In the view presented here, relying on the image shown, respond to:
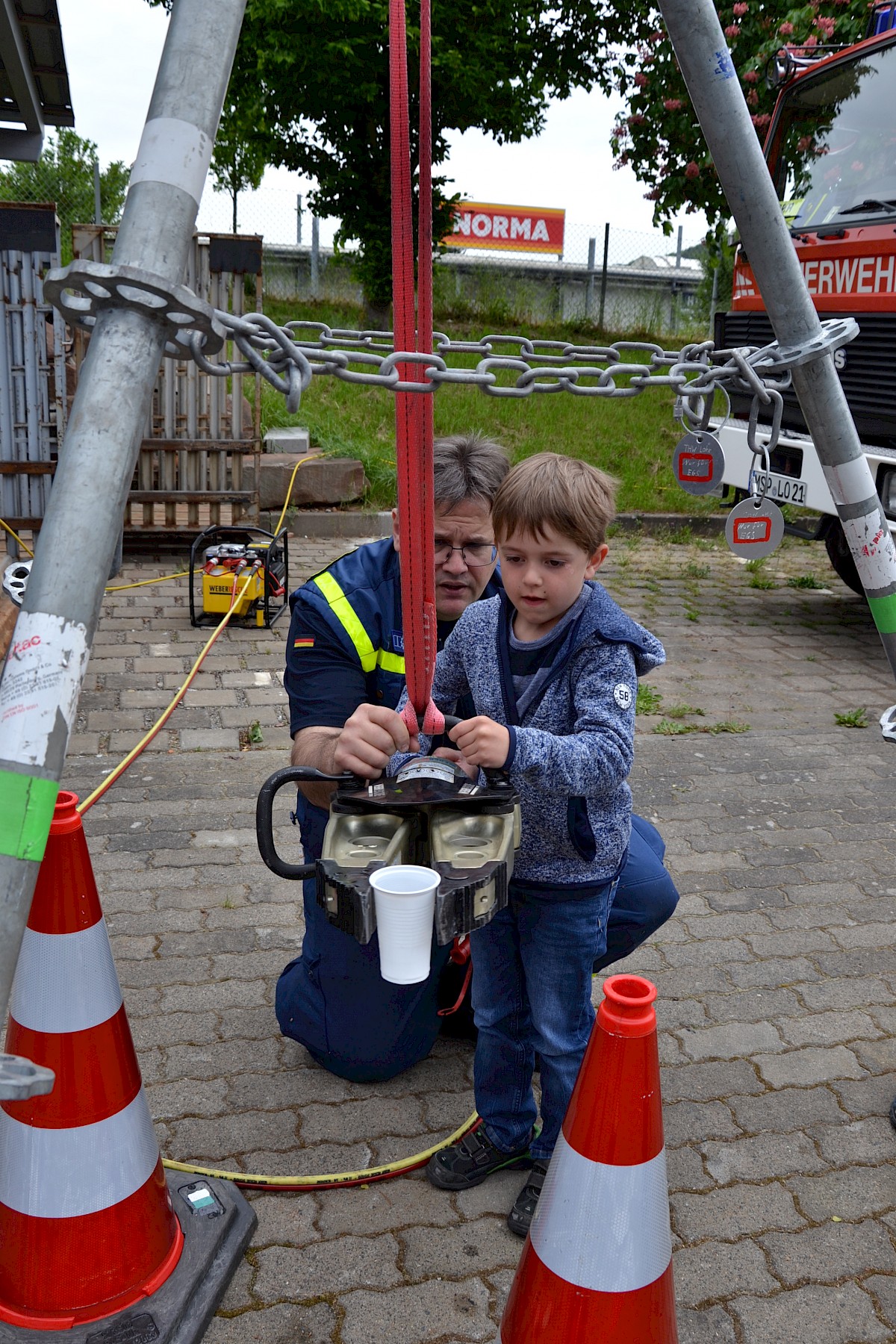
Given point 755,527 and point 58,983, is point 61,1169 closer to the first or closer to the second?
point 58,983

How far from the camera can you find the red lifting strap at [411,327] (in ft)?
3.92

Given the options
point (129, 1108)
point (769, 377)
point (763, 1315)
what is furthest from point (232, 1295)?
point (769, 377)

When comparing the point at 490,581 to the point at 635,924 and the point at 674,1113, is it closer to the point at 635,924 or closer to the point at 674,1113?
the point at 635,924

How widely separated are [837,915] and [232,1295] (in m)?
2.28

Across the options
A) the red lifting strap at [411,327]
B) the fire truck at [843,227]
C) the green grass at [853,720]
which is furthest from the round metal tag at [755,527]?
the green grass at [853,720]

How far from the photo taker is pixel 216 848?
3.80 m


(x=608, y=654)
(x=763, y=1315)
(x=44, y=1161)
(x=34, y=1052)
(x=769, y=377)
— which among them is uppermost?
(x=769, y=377)

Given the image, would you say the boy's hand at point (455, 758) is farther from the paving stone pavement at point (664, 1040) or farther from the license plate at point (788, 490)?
the license plate at point (788, 490)

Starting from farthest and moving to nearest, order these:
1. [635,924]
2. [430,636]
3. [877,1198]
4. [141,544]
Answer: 1. [141,544]
2. [635,924]
3. [877,1198]
4. [430,636]

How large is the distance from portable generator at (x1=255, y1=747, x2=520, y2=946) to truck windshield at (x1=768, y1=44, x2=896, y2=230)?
5335 millimetres

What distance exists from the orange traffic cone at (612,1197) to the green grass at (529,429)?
8.39m

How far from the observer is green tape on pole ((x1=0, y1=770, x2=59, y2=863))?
3.21 feet

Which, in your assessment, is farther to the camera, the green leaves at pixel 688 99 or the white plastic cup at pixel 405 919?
the green leaves at pixel 688 99

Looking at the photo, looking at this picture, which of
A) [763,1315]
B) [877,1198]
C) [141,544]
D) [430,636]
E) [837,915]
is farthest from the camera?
[141,544]
